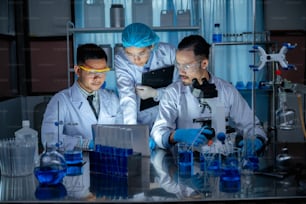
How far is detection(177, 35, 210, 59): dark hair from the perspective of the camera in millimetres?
2976

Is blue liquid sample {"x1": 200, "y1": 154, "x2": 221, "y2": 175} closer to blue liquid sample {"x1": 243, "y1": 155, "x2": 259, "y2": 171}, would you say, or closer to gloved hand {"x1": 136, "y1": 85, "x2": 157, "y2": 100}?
blue liquid sample {"x1": 243, "y1": 155, "x2": 259, "y2": 171}

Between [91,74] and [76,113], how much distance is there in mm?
301

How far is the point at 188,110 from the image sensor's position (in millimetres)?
2686

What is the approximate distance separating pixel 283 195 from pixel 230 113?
129cm

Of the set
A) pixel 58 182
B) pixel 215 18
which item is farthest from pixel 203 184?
pixel 215 18

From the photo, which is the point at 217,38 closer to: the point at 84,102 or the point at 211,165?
the point at 84,102

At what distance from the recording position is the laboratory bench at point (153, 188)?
1.44 meters

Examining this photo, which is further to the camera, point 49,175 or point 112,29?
point 112,29

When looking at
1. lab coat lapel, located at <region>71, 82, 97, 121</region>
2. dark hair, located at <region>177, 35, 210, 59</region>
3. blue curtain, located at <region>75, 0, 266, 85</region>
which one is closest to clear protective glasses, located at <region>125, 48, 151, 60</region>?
blue curtain, located at <region>75, 0, 266, 85</region>

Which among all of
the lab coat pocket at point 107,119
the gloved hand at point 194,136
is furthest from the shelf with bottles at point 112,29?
the gloved hand at point 194,136

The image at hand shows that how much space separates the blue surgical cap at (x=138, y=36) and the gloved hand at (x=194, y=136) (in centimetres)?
84

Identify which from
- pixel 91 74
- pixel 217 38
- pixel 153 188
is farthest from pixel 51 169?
pixel 217 38

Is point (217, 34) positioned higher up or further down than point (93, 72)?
higher up

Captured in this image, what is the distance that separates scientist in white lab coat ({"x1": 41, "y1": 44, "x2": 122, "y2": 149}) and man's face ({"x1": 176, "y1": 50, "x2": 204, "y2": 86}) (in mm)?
504
